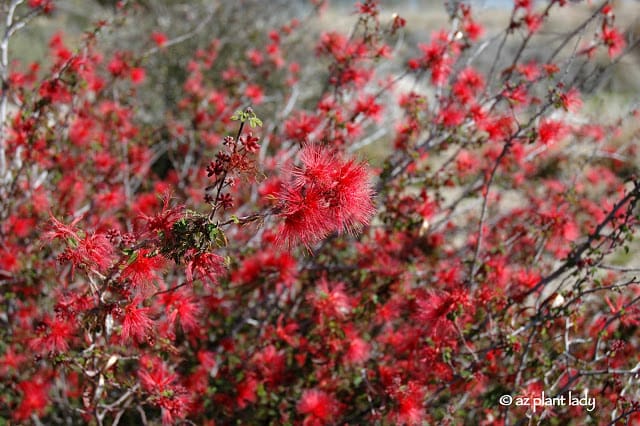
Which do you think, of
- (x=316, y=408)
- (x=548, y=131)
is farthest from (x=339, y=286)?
(x=548, y=131)

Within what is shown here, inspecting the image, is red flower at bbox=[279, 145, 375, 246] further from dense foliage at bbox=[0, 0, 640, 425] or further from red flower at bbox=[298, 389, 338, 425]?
red flower at bbox=[298, 389, 338, 425]

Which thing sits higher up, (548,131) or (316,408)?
(548,131)

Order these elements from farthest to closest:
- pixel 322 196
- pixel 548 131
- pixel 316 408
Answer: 1. pixel 548 131
2. pixel 316 408
3. pixel 322 196

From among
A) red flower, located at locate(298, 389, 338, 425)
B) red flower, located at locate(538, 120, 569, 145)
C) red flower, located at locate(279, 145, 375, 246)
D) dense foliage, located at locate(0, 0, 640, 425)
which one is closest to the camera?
red flower, located at locate(279, 145, 375, 246)

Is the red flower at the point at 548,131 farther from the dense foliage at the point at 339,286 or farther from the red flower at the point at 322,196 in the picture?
the red flower at the point at 322,196

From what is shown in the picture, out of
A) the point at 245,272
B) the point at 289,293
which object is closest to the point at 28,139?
the point at 245,272

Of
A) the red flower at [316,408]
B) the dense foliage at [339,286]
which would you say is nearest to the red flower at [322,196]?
the dense foliage at [339,286]

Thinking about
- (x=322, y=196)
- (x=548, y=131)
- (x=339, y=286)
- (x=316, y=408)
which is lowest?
(x=316, y=408)

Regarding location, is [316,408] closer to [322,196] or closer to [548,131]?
[322,196]

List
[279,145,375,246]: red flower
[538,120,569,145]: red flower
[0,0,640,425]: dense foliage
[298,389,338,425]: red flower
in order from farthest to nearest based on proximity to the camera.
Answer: [538,120,569,145]: red flower, [298,389,338,425]: red flower, [0,0,640,425]: dense foliage, [279,145,375,246]: red flower

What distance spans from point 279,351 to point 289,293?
50 cm

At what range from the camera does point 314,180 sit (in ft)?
5.69

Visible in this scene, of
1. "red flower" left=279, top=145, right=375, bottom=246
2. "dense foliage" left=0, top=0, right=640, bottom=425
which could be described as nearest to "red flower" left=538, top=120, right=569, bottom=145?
"dense foliage" left=0, top=0, right=640, bottom=425

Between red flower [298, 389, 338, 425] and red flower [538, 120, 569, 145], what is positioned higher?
red flower [538, 120, 569, 145]
